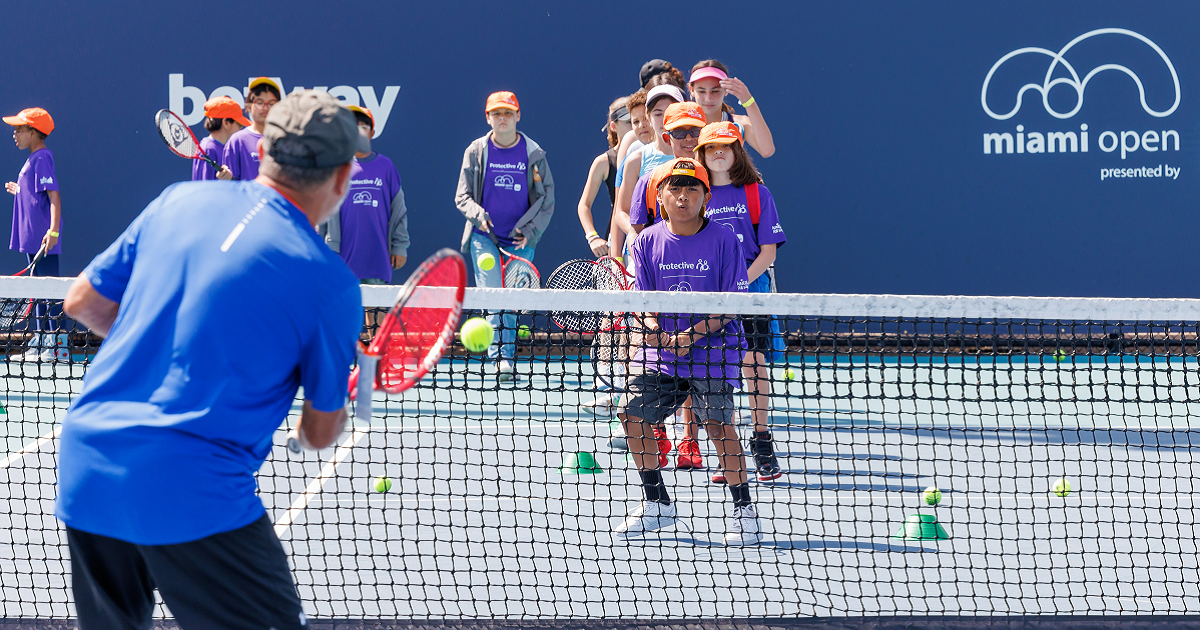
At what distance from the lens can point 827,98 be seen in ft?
28.5

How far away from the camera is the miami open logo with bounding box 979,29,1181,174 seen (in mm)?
8531

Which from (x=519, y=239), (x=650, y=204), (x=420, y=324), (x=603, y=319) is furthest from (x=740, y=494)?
(x=519, y=239)

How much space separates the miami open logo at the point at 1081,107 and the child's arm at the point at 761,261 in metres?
4.54

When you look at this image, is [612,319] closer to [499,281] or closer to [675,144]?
[675,144]

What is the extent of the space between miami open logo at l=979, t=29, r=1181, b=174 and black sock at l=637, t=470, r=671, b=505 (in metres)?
5.57

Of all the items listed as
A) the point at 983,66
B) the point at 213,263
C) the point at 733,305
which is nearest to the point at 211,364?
the point at 213,263

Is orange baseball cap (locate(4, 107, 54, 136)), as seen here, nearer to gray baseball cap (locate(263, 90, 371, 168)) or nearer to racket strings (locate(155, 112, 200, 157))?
racket strings (locate(155, 112, 200, 157))

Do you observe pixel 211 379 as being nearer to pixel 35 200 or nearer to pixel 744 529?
pixel 744 529

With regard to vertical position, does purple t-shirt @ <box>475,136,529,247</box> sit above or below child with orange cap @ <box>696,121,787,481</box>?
above

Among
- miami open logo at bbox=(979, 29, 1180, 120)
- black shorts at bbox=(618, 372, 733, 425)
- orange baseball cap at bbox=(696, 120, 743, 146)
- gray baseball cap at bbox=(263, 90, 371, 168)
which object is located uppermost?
miami open logo at bbox=(979, 29, 1180, 120)

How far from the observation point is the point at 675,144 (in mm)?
4930

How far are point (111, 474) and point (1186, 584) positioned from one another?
11.1ft

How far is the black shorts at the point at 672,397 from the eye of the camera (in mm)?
4078

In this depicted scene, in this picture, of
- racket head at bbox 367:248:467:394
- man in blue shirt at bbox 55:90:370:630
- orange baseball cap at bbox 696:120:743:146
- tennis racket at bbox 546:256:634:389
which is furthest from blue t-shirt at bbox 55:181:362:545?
orange baseball cap at bbox 696:120:743:146
